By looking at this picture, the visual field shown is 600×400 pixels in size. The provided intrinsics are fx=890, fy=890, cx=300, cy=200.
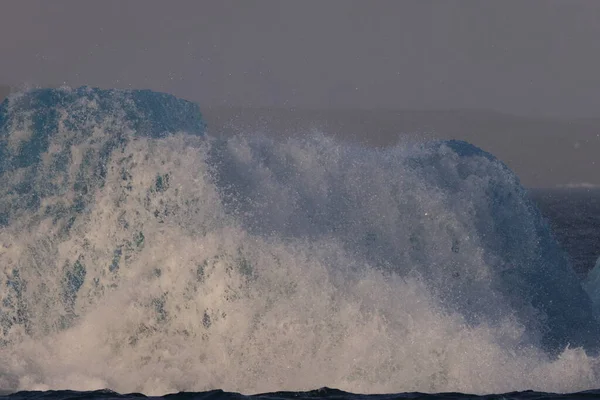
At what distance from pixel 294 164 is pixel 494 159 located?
14.3 ft

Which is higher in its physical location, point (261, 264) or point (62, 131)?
point (62, 131)

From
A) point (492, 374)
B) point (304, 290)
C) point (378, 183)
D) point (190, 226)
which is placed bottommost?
point (492, 374)

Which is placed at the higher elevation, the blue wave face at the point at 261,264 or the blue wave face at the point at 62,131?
the blue wave face at the point at 62,131

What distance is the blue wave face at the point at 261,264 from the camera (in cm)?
1327

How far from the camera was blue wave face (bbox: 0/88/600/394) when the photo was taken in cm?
1327

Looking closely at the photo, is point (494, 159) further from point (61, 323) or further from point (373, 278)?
point (61, 323)

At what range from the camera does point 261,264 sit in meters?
14.0

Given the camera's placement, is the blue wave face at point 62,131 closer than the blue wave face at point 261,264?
No

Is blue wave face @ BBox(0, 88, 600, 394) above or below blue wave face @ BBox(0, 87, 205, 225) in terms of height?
below

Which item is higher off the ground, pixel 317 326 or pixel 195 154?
pixel 195 154

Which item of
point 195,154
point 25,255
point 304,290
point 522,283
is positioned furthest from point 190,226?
point 522,283

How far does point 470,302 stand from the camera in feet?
50.8

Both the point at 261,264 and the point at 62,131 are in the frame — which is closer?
the point at 261,264

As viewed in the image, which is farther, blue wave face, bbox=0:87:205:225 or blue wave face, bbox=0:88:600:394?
blue wave face, bbox=0:87:205:225
